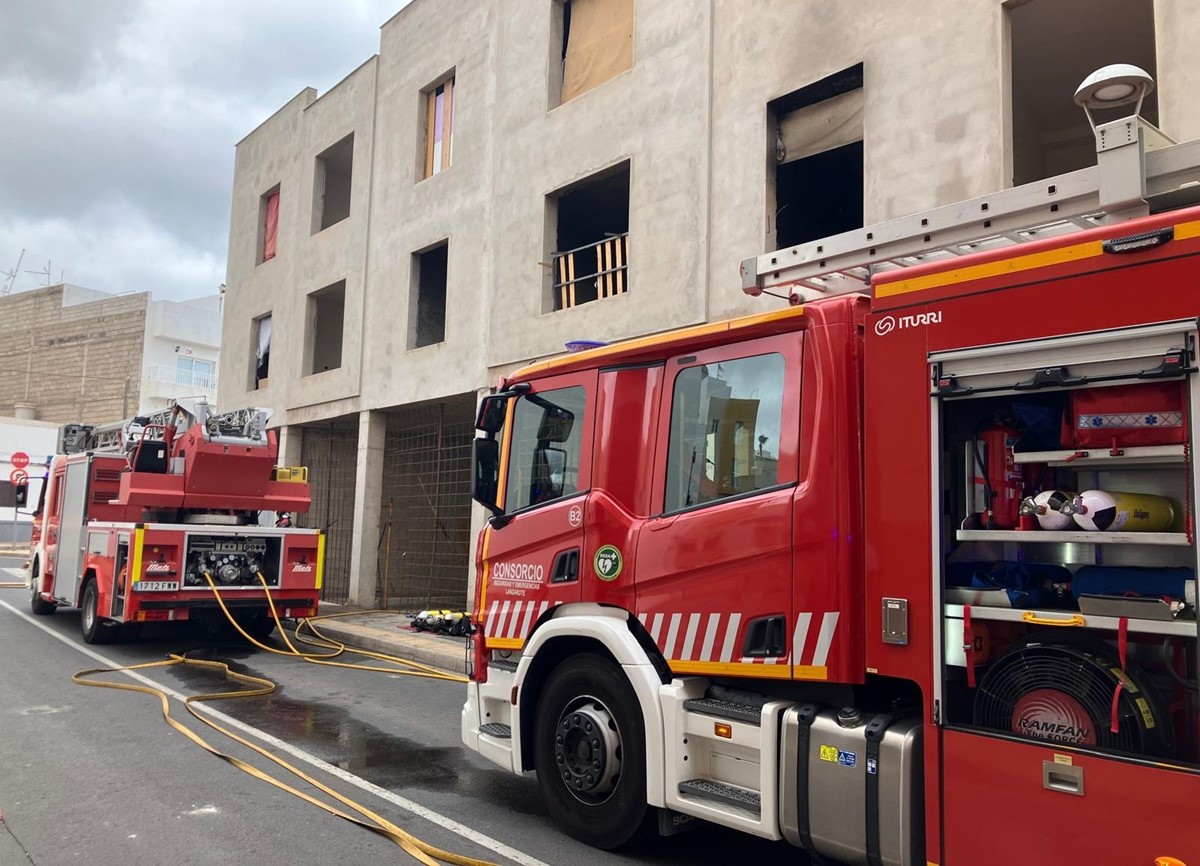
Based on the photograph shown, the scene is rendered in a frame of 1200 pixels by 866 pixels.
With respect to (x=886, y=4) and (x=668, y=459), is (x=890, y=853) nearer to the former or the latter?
(x=668, y=459)

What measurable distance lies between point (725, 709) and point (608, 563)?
101cm

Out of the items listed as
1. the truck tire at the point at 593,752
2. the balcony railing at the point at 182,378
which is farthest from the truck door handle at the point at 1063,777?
the balcony railing at the point at 182,378

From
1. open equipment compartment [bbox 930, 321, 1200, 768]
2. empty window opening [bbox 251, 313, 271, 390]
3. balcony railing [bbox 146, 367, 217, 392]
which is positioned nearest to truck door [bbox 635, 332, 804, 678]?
open equipment compartment [bbox 930, 321, 1200, 768]

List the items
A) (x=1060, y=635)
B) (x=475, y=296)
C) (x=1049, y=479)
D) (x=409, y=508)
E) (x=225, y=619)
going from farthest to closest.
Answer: (x=409, y=508), (x=475, y=296), (x=225, y=619), (x=1049, y=479), (x=1060, y=635)

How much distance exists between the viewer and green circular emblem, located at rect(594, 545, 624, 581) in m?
4.77

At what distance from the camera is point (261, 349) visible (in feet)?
72.1

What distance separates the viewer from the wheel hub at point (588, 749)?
4.61 metres

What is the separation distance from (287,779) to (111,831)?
1190mm

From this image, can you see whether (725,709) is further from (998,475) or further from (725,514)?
(998,475)

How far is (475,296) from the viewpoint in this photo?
47.5 feet

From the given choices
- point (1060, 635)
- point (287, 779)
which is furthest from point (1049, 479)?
point (287, 779)

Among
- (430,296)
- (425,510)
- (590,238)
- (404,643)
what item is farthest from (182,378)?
(404,643)

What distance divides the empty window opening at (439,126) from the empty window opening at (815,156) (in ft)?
22.8

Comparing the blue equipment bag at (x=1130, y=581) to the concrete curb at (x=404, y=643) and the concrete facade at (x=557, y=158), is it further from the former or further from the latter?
the concrete curb at (x=404, y=643)
